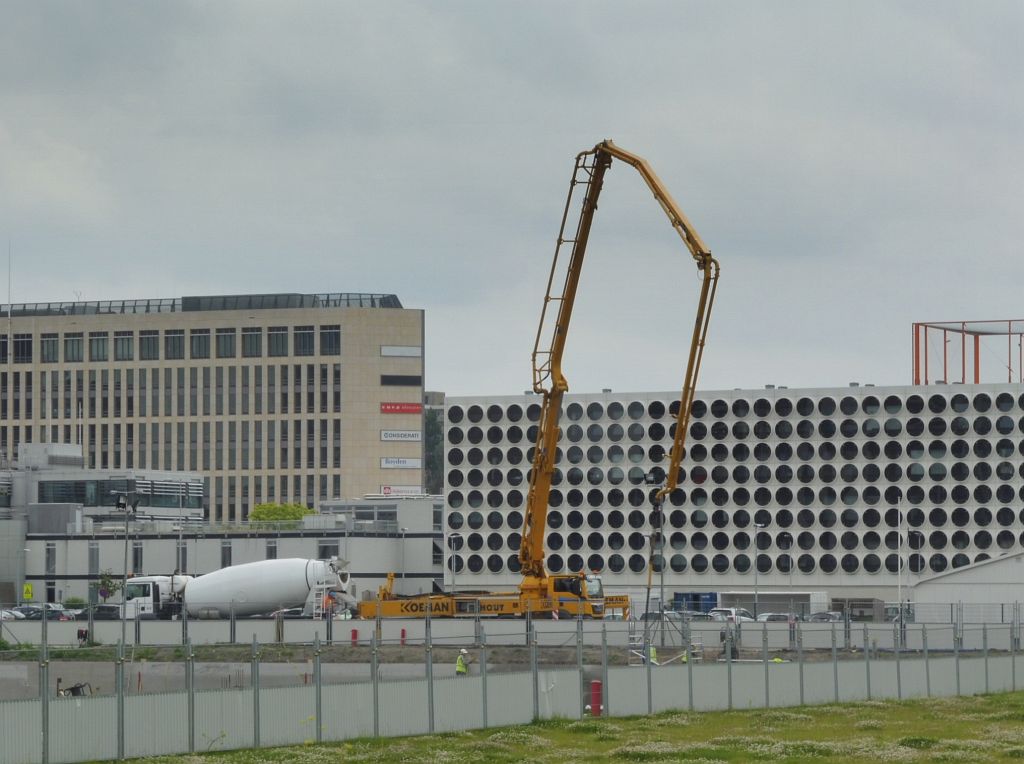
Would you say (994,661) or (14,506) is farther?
(14,506)

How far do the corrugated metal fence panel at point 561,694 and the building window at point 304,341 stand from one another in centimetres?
15209

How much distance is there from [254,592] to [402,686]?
186ft

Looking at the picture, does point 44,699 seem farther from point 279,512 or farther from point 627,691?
point 279,512

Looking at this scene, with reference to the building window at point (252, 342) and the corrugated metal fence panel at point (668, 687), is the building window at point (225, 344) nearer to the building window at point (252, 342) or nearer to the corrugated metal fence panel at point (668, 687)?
the building window at point (252, 342)

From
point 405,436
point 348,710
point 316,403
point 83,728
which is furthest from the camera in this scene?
point 316,403

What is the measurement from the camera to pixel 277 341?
198375mm

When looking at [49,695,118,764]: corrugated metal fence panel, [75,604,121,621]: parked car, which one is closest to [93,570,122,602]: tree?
[75,604,121,621]: parked car

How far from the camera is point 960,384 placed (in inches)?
5084

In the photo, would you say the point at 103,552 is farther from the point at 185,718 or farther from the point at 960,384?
the point at 185,718

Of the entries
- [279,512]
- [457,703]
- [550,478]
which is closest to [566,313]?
[550,478]

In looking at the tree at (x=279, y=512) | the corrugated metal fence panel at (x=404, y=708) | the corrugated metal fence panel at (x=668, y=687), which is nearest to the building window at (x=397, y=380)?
the tree at (x=279, y=512)

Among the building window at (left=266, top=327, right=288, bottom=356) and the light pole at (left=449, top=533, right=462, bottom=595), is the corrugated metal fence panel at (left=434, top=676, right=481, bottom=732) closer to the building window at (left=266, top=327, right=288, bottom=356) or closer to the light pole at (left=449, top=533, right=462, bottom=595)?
the light pole at (left=449, top=533, right=462, bottom=595)

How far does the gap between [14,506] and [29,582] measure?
1776 centimetres

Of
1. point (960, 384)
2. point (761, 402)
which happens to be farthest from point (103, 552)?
point (960, 384)
